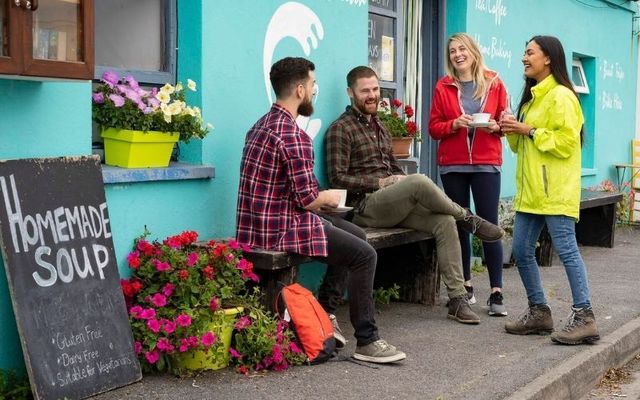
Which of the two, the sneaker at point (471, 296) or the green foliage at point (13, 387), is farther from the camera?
the sneaker at point (471, 296)

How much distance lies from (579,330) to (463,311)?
0.85 m

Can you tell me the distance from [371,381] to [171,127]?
176 centimetres

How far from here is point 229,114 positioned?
19.4 ft

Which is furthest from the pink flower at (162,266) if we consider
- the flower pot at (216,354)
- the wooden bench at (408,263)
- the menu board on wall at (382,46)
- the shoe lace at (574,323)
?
the menu board on wall at (382,46)

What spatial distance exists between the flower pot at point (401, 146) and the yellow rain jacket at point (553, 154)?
178cm

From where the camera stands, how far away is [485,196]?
6.79m

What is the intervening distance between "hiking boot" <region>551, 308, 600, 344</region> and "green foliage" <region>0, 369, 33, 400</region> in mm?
3156

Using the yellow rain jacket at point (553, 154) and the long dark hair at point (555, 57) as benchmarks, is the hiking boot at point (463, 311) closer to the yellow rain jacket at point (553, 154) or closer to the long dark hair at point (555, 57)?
the yellow rain jacket at point (553, 154)

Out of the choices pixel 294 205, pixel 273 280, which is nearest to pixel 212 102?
pixel 294 205

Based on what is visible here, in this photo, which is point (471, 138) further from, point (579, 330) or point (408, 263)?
point (579, 330)

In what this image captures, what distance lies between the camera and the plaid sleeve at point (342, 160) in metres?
6.57

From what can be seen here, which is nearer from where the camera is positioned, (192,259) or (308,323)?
(192,259)

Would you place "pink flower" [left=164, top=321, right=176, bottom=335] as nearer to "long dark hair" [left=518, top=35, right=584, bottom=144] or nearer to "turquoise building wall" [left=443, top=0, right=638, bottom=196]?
"long dark hair" [left=518, top=35, right=584, bottom=144]

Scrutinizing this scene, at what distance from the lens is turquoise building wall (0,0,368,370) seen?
4512mm
